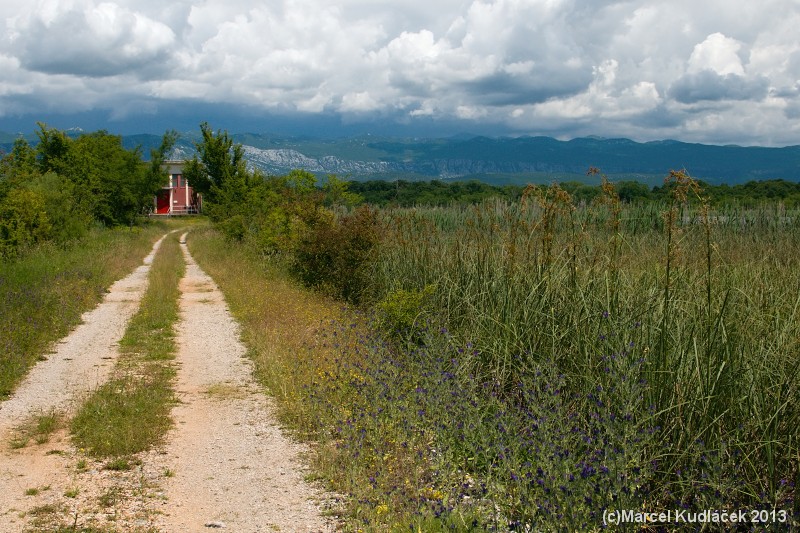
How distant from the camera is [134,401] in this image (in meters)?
7.07

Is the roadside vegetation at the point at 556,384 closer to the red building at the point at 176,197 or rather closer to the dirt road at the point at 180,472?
the dirt road at the point at 180,472

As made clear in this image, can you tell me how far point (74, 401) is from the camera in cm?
731

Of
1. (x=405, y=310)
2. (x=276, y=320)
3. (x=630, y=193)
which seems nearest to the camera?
(x=405, y=310)

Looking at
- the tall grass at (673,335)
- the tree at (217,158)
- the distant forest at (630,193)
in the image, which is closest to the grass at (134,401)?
the tall grass at (673,335)

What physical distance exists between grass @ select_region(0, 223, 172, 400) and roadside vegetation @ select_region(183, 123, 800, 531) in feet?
11.4

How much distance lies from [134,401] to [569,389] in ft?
15.1

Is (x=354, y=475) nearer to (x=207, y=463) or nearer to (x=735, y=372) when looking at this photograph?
(x=207, y=463)

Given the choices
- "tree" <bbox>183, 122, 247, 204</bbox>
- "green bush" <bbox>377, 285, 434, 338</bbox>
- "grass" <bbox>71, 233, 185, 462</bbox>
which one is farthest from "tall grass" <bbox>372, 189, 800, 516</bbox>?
"tree" <bbox>183, 122, 247, 204</bbox>

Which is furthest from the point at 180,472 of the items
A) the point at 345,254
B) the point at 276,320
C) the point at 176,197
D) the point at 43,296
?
the point at 176,197

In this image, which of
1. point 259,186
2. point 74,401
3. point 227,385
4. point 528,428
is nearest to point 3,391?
point 74,401

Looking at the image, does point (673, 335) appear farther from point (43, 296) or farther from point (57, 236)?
point (57, 236)

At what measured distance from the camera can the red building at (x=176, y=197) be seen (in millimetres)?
84188

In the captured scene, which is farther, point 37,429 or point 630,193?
point 630,193

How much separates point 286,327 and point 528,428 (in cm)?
625
